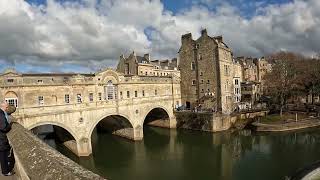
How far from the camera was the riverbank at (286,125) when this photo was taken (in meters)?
36.4

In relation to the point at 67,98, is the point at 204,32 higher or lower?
higher

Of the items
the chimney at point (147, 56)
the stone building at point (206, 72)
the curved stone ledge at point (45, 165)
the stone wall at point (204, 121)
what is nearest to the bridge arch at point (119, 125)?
the stone wall at point (204, 121)

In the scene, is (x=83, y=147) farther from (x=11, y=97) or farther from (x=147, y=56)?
(x=147, y=56)

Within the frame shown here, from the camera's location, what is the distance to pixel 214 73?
135ft

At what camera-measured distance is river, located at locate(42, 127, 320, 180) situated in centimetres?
2325

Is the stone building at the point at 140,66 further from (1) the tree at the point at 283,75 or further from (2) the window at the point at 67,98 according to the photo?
(2) the window at the point at 67,98

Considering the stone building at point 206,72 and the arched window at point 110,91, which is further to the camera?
the stone building at point 206,72

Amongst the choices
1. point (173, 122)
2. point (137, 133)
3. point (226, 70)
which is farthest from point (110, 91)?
point (226, 70)

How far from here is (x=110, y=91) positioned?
31906 millimetres

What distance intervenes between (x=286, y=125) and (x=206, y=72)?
13.1 m

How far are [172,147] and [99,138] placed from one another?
10.9m

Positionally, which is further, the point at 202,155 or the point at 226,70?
the point at 226,70


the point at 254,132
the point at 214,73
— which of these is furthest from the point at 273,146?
the point at 214,73

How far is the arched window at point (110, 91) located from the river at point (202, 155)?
6.07 metres
